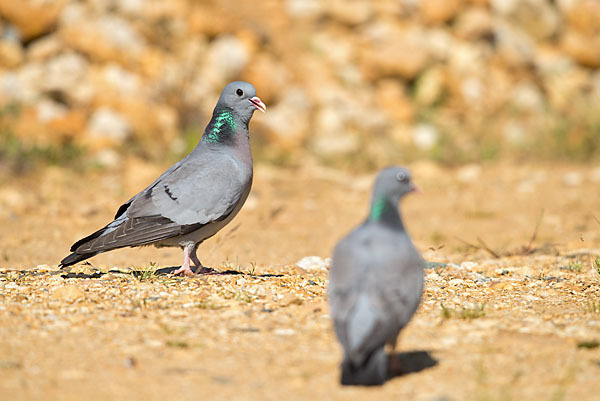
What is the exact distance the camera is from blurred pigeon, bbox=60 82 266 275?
5.05 meters

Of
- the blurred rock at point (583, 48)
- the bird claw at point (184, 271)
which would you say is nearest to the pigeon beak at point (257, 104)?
the bird claw at point (184, 271)

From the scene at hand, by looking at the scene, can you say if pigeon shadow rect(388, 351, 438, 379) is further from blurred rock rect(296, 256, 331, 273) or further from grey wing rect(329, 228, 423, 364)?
blurred rock rect(296, 256, 331, 273)

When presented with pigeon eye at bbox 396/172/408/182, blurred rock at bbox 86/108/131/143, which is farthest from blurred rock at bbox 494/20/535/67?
pigeon eye at bbox 396/172/408/182

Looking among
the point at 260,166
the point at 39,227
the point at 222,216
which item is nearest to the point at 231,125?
the point at 222,216

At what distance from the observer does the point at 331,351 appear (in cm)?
360

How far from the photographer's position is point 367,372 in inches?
121

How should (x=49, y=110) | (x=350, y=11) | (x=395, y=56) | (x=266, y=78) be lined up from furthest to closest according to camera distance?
(x=350, y=11)
(x=395, y=56)
(x=266, y=78)
(x=49, y=110)

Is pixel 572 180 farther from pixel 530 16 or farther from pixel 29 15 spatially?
pixel 29 15

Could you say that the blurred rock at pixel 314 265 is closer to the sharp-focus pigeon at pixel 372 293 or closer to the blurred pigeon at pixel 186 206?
the blurred pigeon at pixel 186 206

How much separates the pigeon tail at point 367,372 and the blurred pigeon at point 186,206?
2.20m

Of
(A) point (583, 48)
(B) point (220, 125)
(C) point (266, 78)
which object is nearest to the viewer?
(B) point (220, 125)

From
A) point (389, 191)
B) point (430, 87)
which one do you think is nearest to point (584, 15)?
point (430, 87)

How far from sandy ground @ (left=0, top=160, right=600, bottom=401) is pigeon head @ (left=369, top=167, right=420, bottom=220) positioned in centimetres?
67

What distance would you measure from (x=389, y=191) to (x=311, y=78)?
9949 millimetres
